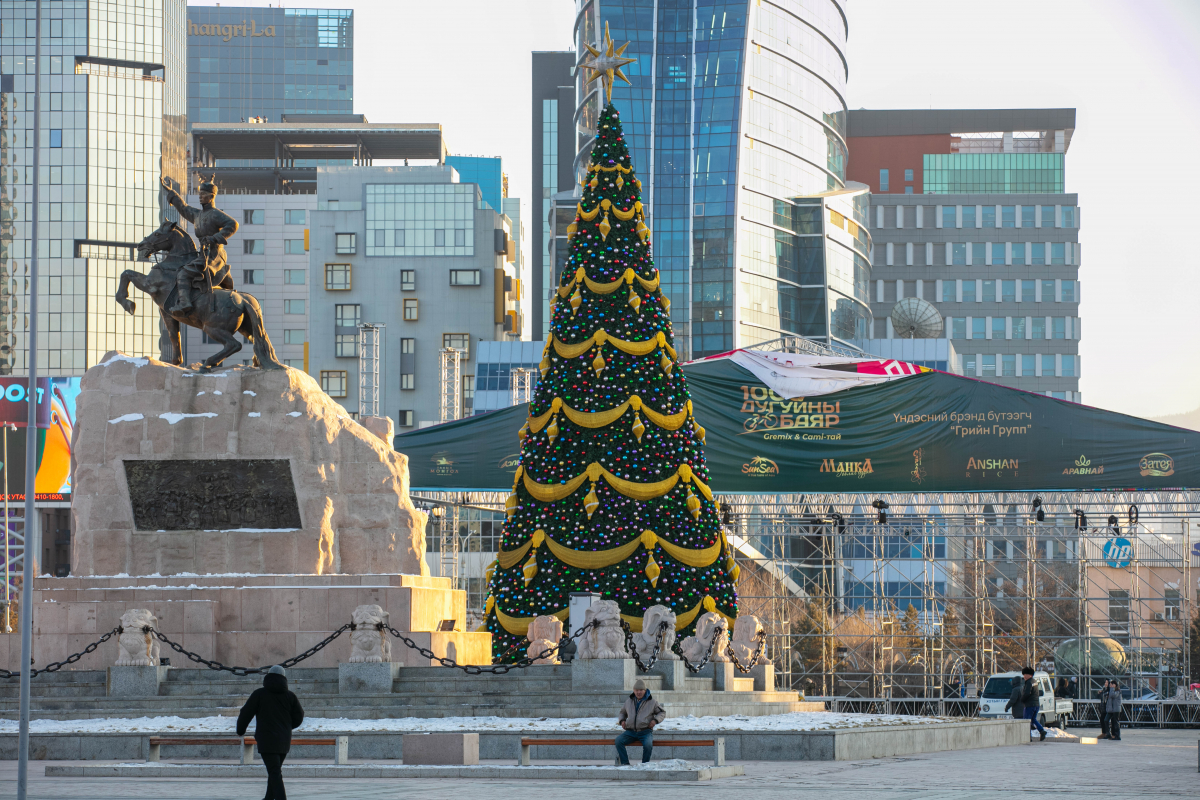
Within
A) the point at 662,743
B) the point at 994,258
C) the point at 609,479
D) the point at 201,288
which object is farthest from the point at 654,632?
the point at 994,258

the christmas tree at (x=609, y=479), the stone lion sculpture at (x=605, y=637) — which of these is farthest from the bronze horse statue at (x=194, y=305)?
the stone lion sculpture at (x=605, y=637)

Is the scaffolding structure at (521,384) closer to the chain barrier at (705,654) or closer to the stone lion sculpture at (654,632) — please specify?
the chain barrier at (705,654)

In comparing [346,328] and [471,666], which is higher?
[346,328]

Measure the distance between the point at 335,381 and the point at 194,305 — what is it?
260ft

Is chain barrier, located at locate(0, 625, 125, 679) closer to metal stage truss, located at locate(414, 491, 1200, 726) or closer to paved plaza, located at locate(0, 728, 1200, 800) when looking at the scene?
paved plaza, located at locate(0, 728, 1200, 800)

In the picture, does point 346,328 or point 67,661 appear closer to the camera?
point 67,661

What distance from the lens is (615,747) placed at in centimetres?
1738

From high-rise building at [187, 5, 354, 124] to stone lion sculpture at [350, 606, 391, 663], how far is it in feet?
489

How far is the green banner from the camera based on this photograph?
1426 inches

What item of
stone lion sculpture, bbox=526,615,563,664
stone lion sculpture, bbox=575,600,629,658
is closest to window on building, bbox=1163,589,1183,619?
stone lion sculpture, bbox=526,615,563,664

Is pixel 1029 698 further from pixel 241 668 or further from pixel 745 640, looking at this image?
pixel 241 668

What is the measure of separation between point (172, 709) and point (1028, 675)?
1500 centimetres

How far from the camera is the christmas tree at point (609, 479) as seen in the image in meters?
26.6

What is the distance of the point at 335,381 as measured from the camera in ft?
334
